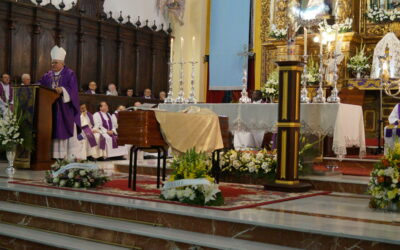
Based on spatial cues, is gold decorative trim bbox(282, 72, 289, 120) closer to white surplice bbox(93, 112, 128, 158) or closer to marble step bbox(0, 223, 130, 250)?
marble step bbox(0, 223, 130, 250)

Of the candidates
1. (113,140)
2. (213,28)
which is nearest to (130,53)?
(213,28)

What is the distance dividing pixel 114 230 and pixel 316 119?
313 cm

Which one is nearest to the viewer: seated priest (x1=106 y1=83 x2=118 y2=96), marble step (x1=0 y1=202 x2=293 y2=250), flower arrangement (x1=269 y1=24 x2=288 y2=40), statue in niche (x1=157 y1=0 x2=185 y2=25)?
marble step (x1=0 y1=202 x2=293 y2=250)

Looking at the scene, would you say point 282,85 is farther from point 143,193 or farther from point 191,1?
point 191,1

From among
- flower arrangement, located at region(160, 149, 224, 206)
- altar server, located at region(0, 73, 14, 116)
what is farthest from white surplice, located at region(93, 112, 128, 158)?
flower arrangement, located at region(160, 149, 224, 206)

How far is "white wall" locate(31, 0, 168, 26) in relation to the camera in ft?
49.9

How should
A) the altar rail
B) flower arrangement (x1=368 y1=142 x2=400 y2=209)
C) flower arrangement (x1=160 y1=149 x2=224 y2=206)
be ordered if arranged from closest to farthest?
1. flower arrangement (x1=368 y1=142 x2=400 y2=209)
2. flower arrangement (x1=160 y1=149 x2=224 y2=206)
3. the altar rail

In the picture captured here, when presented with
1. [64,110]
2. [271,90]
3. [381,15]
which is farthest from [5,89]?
[381,15]

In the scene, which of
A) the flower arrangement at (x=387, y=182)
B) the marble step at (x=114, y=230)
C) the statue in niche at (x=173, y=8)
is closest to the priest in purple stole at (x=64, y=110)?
the marble step at (x=114, y=230)

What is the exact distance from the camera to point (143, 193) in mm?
6160

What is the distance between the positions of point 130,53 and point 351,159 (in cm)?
827

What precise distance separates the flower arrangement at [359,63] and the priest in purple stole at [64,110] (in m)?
5.94

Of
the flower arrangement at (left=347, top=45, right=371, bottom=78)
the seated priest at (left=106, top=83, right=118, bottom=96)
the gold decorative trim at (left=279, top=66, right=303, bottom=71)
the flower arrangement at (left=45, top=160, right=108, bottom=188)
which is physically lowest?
the flower arrangement at (left=45, top=160, right=108, bottom=188)

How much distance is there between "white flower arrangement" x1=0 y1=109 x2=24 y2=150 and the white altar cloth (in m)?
2.71
